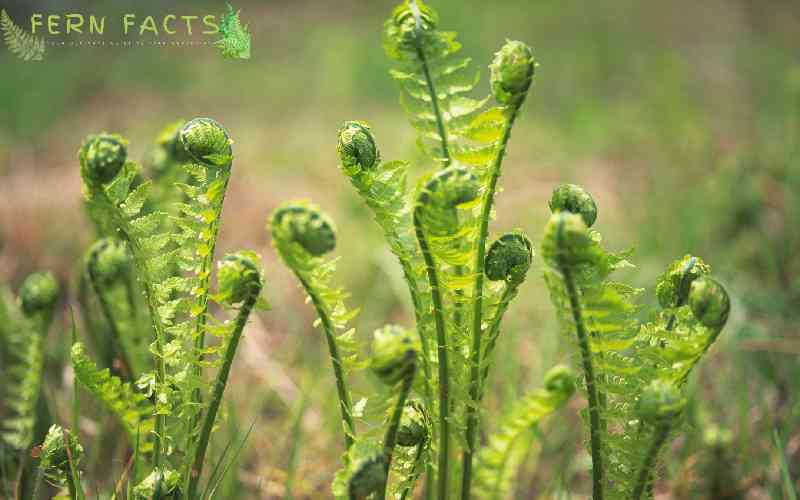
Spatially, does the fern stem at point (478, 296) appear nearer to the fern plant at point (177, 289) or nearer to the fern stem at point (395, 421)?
the fern stem at point (395, 421)

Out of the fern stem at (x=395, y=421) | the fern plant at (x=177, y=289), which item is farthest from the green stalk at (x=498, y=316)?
the fern plant at (x=177, y=289)

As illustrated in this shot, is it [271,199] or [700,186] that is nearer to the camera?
[700,186]

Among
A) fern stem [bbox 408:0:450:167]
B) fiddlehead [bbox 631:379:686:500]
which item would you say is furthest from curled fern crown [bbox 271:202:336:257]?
fiddlehead [bbox 631:379:686:500]

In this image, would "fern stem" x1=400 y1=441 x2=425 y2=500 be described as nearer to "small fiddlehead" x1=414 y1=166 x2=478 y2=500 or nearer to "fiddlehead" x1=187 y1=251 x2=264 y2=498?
"small fiddlehead" x1=414 y1=166 x2=478 y2=500

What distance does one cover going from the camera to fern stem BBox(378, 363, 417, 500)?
0.65 metres

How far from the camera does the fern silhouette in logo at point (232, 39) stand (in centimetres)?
78

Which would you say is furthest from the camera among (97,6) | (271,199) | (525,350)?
(97,6)

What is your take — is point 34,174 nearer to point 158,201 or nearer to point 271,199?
point 271,199

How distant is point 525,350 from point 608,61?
275 centimetres

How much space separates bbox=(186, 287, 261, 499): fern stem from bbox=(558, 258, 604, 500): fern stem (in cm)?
28

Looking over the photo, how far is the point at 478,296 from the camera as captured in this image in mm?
742

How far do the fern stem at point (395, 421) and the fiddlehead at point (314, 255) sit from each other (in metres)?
0.04

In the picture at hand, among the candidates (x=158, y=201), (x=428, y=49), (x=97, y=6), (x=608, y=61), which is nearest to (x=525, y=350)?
(x=158, y=201)

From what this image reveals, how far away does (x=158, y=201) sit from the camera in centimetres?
120
